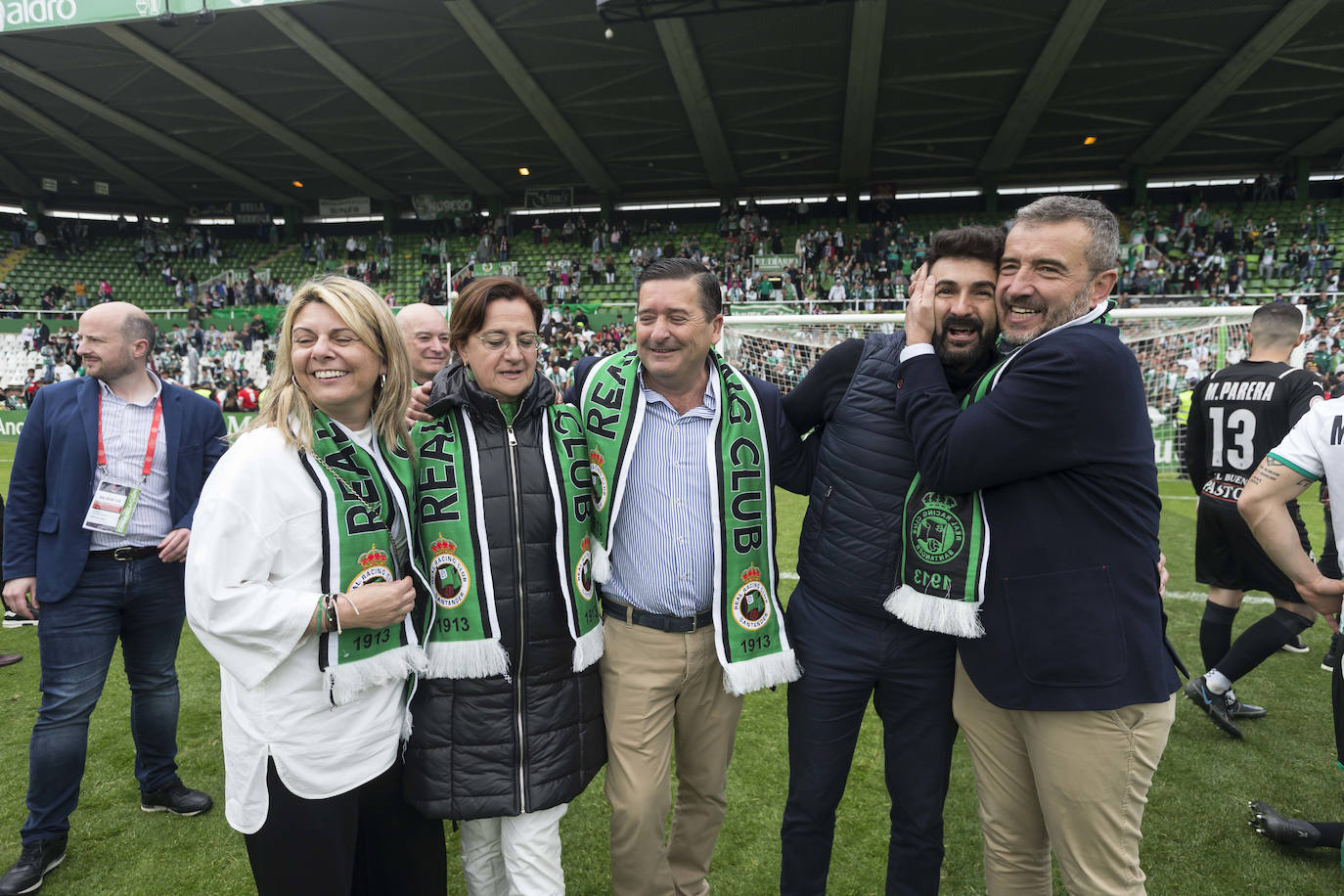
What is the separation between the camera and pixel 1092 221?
6.12 feet

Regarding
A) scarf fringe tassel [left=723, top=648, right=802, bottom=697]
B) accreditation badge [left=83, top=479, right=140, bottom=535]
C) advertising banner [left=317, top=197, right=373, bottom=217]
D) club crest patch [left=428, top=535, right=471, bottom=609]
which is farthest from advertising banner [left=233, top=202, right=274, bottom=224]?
scarf fringe tassel [left=723, top=648, right=802, bottom=697]

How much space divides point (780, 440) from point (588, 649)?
3.14 ft

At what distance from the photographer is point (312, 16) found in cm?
1778

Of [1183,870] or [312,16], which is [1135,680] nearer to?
[1183,870]

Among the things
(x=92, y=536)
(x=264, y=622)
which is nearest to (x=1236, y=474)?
(x=264, y=622)

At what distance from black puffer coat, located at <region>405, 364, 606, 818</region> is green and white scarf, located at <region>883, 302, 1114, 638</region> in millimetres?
1003

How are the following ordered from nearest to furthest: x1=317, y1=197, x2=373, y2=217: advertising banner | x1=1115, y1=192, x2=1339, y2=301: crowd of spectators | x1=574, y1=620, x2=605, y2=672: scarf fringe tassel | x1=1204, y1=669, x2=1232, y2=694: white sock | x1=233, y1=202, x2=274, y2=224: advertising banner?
x1=574, y1=620, x2=605, y2=672: scarf fringe tassel, x1=1204, y1=669, x2=1232, y2=694: white sock, x1=1115, y1=192, x2=1339, y2=301: crowd of spectators, x1=317, y1=197, x2=373, y2=217: advertising banner, x1=233, y1=202, x2=274, y2=224: advertising banner

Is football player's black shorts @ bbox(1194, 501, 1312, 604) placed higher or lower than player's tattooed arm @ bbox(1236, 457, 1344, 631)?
lower

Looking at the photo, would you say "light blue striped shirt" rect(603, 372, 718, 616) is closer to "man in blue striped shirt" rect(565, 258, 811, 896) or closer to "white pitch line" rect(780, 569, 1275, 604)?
"man in blue striped shirt" rect(565, 258, 811, 896)

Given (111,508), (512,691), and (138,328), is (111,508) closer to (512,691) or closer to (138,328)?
(138,328)

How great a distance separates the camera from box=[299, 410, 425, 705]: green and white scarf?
1746mm

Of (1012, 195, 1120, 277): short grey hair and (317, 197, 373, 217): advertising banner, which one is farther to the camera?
(317, 197, 373, 217): advertising banner

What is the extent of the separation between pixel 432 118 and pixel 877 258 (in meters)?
15.6

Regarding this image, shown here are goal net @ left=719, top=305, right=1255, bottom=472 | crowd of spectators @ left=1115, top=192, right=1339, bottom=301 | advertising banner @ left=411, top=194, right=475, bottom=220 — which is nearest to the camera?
goal net @ left=719, top=305, right=1255, bottom=472
